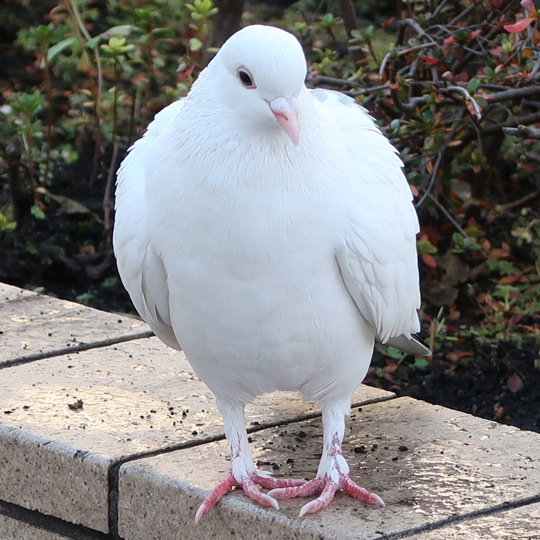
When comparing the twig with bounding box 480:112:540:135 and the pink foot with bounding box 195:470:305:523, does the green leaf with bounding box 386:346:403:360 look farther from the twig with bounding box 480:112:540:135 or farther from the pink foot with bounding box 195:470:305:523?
the pink foot with bounding box 195:470:305:523

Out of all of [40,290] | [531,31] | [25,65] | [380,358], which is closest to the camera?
[531,31]

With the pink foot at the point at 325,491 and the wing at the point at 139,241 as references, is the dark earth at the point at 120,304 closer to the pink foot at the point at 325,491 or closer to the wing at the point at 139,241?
the pink foot at the point at 325,491

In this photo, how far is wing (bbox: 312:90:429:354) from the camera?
2.87m

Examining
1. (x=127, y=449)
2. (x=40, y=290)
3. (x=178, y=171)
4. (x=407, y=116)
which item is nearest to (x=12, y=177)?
(x=40, y=290)

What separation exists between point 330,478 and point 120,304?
243 centimetres

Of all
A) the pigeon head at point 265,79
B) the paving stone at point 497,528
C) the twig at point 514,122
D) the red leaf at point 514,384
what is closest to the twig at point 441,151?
the twig at point 514,122

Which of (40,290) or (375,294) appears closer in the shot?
(375,294)

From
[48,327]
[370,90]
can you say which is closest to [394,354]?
[370,90]

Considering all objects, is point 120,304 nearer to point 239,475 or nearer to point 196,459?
point 196,459

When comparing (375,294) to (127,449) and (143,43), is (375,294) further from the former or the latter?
(143,43)

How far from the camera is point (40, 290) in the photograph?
17.4 feet

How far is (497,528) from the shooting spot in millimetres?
2857

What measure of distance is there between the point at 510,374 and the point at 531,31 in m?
1.35

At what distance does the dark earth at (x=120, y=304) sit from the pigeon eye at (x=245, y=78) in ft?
6.45
